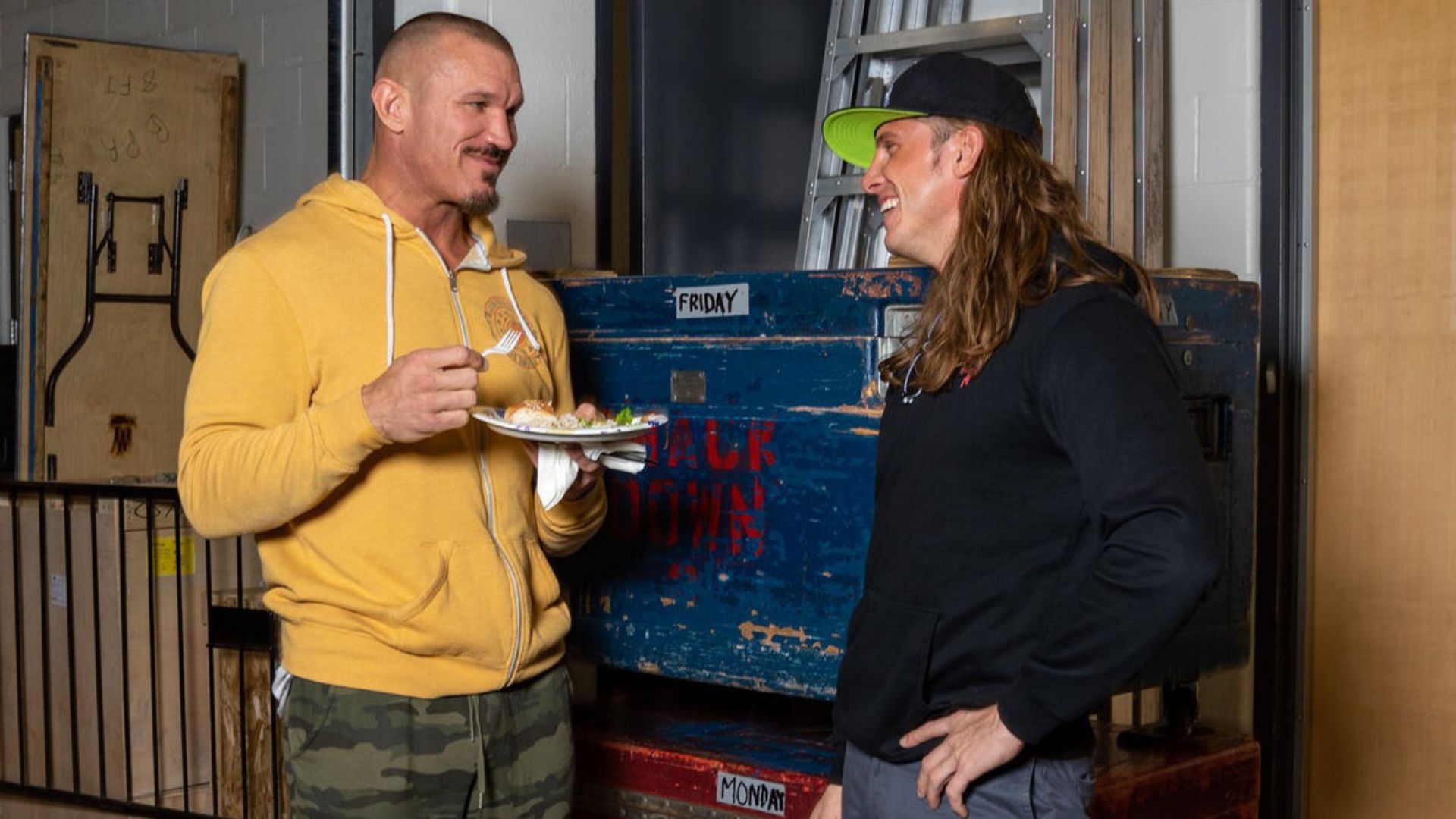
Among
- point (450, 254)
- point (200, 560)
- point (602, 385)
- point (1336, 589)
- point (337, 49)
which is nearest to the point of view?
point (450, 254)

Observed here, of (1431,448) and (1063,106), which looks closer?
(1063,106)

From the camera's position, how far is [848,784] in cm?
199

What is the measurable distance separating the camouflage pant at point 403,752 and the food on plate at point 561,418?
16.3 inches

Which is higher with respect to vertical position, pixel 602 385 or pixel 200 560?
pixel 602 385

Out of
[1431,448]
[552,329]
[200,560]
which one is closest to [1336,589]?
[1431,448]

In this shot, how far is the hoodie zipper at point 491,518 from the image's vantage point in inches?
90.6

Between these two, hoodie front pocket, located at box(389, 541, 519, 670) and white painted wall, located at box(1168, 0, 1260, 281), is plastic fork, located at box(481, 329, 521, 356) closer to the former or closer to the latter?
hoodie front pocket, located at box(389, 541, 519, 670)

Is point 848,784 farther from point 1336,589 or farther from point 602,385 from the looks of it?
point 1336,589

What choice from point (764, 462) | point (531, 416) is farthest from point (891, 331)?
point (531, 416)

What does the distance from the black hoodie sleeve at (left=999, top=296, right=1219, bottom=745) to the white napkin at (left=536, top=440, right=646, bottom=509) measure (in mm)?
790

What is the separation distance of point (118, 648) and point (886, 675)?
337 cm

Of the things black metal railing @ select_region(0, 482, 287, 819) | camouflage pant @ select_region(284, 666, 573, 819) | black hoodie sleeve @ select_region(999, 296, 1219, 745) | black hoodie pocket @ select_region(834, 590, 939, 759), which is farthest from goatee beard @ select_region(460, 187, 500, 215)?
black metal railing @ select_region(0, 482, 287, 819)

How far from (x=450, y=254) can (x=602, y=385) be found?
30.0 inches

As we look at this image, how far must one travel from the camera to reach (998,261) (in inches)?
73.2
